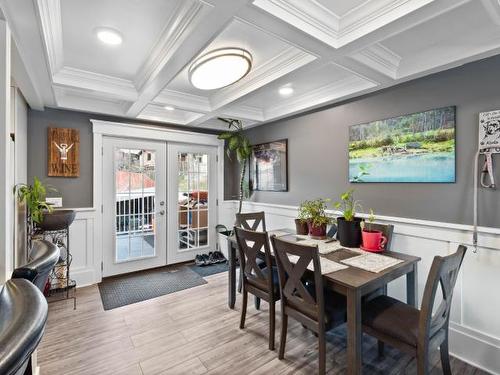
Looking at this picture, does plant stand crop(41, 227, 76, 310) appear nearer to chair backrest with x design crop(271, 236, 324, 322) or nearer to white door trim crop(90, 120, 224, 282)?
white door trim crop(90, 120, 224, 282)

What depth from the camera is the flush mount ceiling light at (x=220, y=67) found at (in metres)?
1.91

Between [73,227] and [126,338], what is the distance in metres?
1.81

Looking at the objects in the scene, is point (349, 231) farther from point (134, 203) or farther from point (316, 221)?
point (134, 203)

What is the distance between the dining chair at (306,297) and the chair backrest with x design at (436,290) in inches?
19.4

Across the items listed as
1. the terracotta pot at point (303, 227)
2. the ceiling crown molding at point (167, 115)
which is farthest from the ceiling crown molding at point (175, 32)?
the terracotta pot at point (303, 227)

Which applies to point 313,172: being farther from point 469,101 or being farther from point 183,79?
point 183,79

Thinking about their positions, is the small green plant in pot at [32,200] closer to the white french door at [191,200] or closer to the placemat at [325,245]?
the white french door at [191,200]

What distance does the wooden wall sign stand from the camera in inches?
128

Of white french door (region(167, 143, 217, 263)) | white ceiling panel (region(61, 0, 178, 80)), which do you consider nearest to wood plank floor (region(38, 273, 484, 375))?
white french door (region(167, 143, 217, 263))

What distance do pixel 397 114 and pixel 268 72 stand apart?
4.26ft

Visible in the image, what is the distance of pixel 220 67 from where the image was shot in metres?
1.99

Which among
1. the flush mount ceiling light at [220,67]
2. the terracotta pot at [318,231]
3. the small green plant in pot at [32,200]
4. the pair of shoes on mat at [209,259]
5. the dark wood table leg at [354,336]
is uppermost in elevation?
the flush mount ceiling light at [220,67]

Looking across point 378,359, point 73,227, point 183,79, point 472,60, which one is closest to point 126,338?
point 73,227

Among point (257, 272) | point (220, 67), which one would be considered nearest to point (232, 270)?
point (257, 272)
